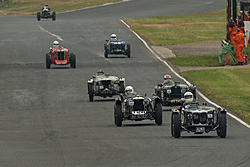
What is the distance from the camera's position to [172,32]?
303 feet

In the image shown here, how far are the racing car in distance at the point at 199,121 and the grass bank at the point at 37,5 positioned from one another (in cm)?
10614

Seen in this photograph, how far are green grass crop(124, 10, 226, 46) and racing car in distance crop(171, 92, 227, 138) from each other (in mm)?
49153

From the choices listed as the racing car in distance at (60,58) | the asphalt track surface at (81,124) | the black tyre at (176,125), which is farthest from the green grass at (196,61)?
the black tyre at (176,125)

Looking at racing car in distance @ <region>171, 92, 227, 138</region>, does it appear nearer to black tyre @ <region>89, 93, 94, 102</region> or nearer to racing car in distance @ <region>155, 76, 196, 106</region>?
racing car in distance @ <region>155, 76, 196, 106</region>

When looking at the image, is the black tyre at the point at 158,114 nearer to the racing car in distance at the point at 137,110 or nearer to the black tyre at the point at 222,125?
the racing car in distance at the point at 137,110

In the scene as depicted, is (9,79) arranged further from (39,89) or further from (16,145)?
(16,145)

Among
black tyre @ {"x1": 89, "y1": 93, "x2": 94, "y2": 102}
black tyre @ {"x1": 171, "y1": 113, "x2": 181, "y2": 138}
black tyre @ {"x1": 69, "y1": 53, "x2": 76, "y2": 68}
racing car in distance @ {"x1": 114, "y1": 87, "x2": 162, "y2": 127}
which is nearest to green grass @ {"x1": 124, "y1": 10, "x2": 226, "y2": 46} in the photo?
black tyre @ {"x1": 69, "y1": 53, "x2": 76, "y2": 68}

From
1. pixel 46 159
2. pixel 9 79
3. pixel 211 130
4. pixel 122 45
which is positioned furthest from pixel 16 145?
pixel 122 45

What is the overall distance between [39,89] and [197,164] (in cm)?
2607

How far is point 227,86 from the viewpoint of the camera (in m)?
50.5

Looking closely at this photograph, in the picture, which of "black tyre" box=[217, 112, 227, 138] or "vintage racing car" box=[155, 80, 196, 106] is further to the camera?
"vintage racing car" box=[155, 80, 196, 106]

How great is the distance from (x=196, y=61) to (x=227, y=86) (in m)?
15.4

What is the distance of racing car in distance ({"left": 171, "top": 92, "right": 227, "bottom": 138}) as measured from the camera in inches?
1168

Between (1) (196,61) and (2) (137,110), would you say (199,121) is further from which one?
(1) (196,61)
